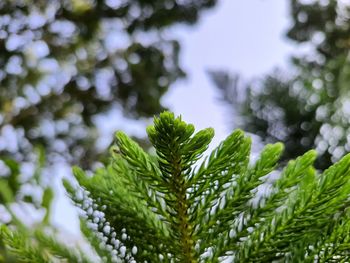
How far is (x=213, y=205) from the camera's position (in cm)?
112

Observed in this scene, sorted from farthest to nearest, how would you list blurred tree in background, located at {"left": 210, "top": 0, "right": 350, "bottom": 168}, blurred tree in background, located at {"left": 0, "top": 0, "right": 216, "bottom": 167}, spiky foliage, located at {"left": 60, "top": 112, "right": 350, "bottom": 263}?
1. blurred tree in background, located at {"left": 0, "top": 0, "right": 216, "bottom": 167}
2. blurred tree in background, located at {"left": 210, "top": 0, "right": 350, "bottom": 168}
3. spiky foliage, located at {"left": 60, "top": 112, "right": 350, "bottom": 263}

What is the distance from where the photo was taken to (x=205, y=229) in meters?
1.12

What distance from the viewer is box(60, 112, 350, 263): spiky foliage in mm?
1053

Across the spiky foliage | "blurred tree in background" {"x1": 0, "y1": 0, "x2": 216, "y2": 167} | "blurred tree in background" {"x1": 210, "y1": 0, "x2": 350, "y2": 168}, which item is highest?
"blurred tree in background" {"x1": 0, "y1": 0, "x2": 216, "y2": 167}

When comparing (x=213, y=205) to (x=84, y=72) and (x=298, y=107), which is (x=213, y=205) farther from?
(x=84, y=72)

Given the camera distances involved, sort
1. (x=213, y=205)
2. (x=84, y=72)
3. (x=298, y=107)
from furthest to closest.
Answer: (x=84, y=72) < (x=298, y=107) < (x=213, y=205)

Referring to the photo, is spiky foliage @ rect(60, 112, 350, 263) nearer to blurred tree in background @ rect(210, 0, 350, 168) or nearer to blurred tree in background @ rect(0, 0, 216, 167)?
blurred tree in background @ rect(210, 0, 350, 168)

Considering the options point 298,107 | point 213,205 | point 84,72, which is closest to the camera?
point 213,205

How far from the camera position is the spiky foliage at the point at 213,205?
41.4 inches

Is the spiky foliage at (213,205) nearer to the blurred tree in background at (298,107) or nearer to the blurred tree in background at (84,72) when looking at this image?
the blurred tree in background at (298,107)

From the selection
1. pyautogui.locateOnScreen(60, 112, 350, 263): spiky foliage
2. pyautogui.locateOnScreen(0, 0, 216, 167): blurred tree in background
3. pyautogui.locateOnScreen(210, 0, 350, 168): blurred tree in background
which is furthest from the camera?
pyautogui.locateOnScreen(0, 0, 216, 167): blurred tree in background

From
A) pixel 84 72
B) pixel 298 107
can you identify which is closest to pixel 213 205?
pixel 298 107

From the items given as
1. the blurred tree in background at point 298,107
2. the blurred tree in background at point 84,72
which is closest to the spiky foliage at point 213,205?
the blurred tree in background at point 298,107

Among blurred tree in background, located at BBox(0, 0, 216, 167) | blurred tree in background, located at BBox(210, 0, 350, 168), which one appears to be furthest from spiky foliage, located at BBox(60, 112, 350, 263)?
blurred tree in background, located at BBox(0, 0, 216, 167)
